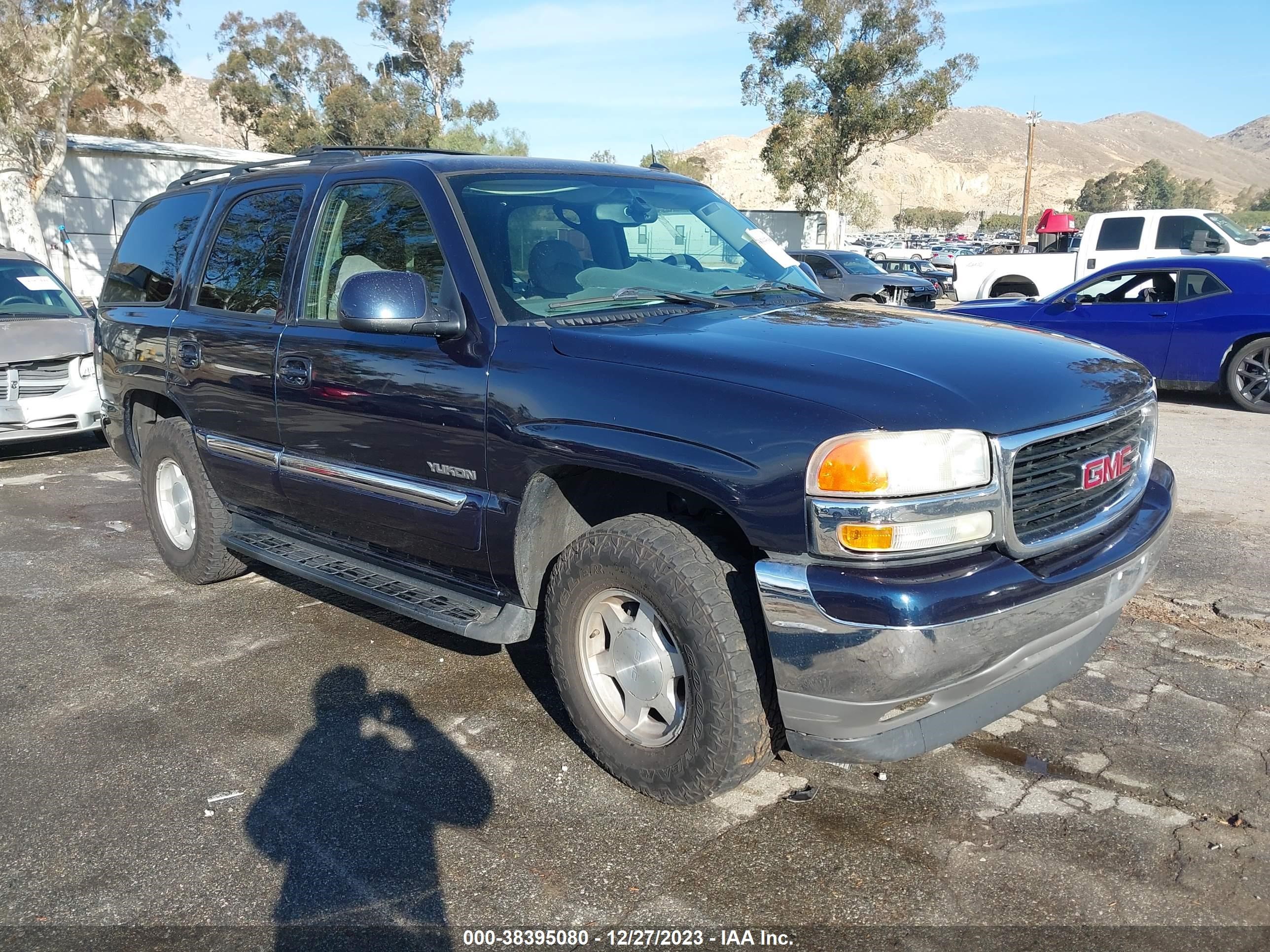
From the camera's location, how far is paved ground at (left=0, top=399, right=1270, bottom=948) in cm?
272

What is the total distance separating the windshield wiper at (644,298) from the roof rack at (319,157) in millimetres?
987

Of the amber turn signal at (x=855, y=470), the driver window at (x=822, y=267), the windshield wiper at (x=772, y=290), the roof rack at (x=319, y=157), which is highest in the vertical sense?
the roof rack at (x=319, y=157)

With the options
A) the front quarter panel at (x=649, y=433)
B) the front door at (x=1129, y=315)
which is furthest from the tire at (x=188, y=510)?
the front door at (x=1129, y=315)

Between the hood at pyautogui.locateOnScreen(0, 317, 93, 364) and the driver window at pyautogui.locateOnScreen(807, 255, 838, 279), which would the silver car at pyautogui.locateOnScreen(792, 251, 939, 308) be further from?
the hood at pyautogui.locateOnScreen(0, 317, 93, 364)

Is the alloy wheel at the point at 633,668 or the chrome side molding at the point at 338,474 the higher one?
the chrome side molding at the point at 338,474

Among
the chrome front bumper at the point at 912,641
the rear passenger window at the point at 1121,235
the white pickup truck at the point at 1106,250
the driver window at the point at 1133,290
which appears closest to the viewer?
the chrome front bumper at the point at 912,641

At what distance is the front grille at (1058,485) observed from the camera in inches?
110

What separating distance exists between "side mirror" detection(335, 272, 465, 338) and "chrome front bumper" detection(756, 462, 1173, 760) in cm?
145

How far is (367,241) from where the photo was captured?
4.01m

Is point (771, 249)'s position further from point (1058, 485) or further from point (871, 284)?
point (871, 284)

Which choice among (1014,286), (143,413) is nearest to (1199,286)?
(1014,286)

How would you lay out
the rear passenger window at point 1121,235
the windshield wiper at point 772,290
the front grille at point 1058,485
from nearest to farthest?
the front grille at point 1058,485, the windshield wiper at point 772,290, the rear passenger window at point 1121,235

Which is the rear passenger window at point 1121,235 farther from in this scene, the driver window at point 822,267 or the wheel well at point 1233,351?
the wheel well at point 1233,351

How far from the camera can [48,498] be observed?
24.5 ft
